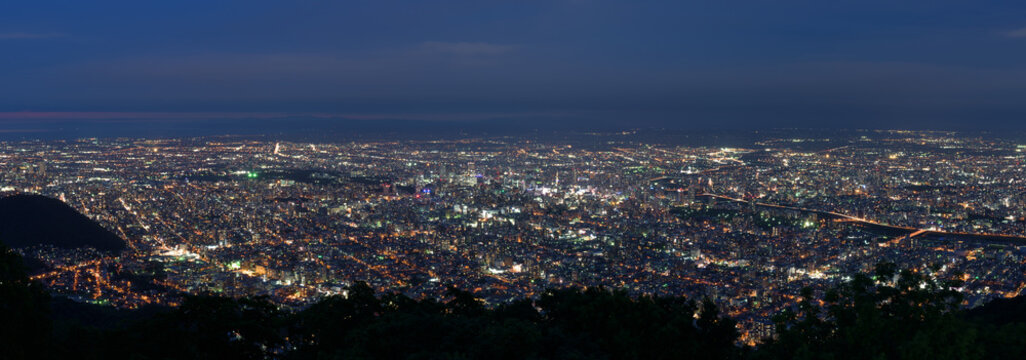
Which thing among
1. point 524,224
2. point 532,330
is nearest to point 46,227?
point 524,224

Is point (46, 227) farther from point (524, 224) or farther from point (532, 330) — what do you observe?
point (532, 330)

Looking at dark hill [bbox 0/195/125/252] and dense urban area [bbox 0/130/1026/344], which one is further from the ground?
dark hill [bbox 0/195/125/252]

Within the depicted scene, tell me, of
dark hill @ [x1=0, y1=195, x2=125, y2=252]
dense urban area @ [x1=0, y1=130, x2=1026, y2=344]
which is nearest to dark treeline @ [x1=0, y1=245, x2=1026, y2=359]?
dense urban area @ [x1=0, y1=130, x2=1026, y2=344]

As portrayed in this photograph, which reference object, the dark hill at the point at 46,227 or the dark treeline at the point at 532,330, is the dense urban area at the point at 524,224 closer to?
the dark hill at the point at 46,227

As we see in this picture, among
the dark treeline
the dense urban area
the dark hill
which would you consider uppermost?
the dark treeline

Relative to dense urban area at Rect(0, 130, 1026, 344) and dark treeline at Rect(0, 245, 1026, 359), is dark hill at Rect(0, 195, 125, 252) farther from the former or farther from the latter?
dark treeline at Rect(0, 245, 1026, 359)

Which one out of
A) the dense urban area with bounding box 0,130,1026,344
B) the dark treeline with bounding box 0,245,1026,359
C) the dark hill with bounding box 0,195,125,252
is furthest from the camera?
the dark hill with bounding box 0,195,125,252

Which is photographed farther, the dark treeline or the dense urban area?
the dense urban area

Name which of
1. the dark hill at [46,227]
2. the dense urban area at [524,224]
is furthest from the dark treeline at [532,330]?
the dark hill at [46,227]

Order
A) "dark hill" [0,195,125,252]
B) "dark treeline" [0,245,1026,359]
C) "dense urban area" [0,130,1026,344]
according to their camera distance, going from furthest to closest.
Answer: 1. "dark hill" [0,195,125,252]
2. "dense urban area" [0,130,1026,344]
3. "dark treeline" [0,245,1026,359]
